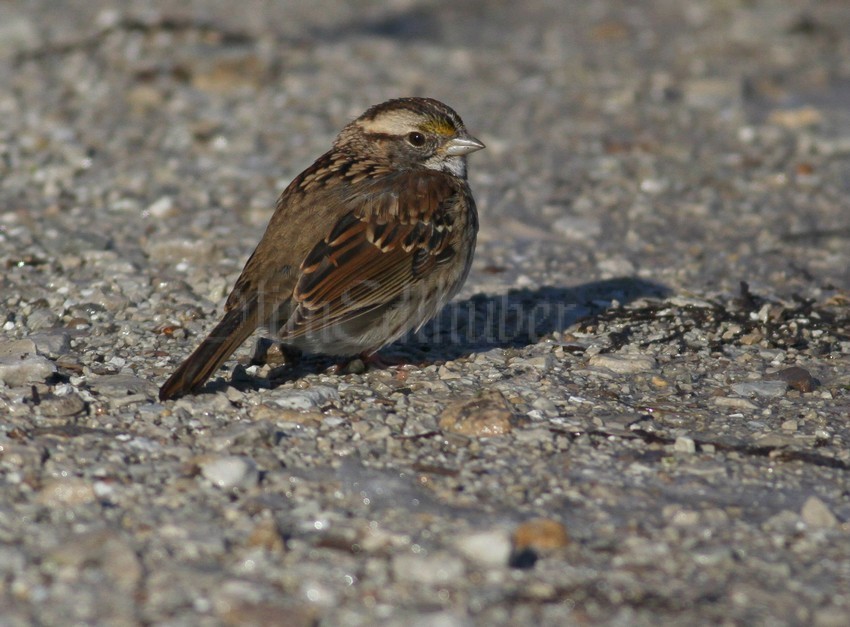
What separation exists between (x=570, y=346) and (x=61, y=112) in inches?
189

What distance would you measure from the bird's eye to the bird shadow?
0.86 metres

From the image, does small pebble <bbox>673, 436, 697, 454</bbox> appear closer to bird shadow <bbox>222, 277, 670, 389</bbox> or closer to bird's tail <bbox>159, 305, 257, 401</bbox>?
bird shadow <bbox>222, 277, 670, 389</bbox>

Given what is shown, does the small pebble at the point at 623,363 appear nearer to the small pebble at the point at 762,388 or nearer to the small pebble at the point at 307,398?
the small pebble at the point at 762,388

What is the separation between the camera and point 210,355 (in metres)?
4.31

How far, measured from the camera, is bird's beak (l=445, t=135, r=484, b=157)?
214 inches

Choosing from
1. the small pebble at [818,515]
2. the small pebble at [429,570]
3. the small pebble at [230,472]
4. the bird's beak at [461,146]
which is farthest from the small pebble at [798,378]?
the small pebble at [230,472]

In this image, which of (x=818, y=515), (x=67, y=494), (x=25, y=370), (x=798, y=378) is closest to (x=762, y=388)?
(x=798, y=378)

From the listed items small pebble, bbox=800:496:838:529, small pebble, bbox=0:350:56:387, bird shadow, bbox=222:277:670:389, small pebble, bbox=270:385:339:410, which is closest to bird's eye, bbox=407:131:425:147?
bird shadow, bbox=222:277:670:389

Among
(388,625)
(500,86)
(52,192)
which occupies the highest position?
(500,86)

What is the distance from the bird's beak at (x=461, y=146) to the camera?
543cm

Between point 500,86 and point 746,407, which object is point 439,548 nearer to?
point 746,407

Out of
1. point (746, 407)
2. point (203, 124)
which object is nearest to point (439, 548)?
point (746, 407)

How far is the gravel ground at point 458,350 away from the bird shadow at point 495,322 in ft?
0.08

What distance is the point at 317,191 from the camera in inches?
196
